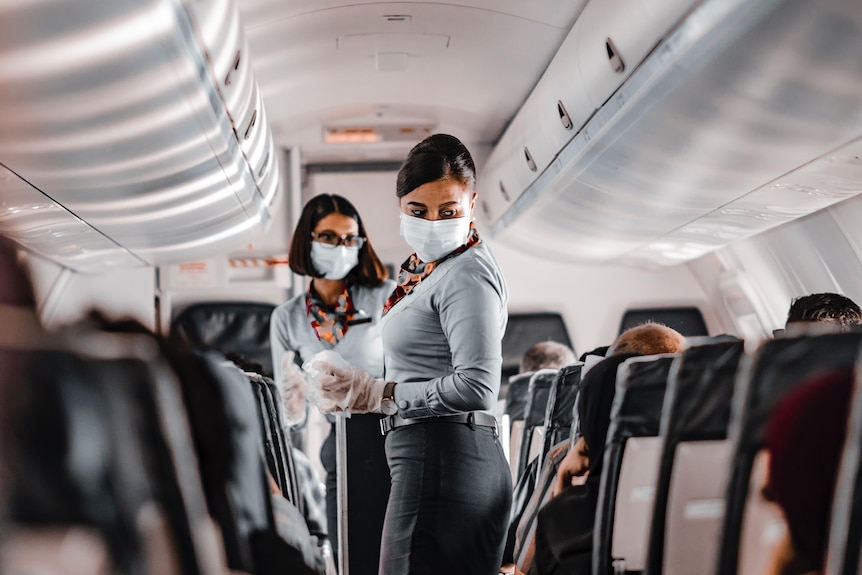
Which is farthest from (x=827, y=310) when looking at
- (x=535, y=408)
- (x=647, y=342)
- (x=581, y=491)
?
(x=581, y=491)

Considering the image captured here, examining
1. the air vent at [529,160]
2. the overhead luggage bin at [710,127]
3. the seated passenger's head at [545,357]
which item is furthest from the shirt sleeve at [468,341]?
the air vent at [529,160]

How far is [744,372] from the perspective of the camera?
4.90ft

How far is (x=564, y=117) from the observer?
455cm

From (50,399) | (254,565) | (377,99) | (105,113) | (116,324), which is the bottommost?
(254,565)

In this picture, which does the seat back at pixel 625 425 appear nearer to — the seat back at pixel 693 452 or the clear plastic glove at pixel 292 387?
the seat back at pixel 693 452

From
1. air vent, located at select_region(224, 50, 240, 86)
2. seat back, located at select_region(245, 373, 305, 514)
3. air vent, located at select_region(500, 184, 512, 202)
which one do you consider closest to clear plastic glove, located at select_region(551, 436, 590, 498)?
seat back, located at select_region(245, 373, 305, 514)

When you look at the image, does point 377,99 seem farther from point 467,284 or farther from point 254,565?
point 254,565

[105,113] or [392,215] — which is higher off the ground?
[392,215]

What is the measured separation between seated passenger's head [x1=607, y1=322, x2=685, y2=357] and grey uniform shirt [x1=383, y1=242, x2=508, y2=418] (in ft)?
1.20

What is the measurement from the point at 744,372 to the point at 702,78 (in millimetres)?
1898

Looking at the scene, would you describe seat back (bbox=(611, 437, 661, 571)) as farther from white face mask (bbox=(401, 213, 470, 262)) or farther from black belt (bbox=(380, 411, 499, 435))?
white face mask (bbox=(401, 213, 470, 262))

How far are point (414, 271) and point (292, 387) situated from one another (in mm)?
1372

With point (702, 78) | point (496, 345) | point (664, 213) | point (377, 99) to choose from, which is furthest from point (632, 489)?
point (377, 99)

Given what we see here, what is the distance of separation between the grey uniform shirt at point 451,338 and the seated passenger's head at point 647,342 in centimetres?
37
